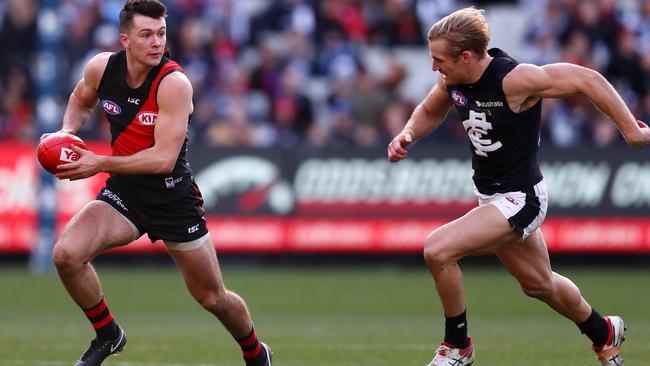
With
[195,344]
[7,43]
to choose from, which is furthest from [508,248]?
[7,43]

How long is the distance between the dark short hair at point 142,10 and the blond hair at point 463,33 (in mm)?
1766

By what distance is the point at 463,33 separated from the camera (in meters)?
7.91

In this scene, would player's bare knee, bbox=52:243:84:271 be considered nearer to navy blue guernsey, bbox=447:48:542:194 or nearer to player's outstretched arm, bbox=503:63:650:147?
navy blue guernsey, bbox=447:48:542:194

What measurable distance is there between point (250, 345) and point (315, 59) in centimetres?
1184

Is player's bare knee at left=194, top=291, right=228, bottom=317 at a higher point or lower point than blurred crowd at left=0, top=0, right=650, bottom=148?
higher

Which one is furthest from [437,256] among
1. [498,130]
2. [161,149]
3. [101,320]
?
[101,320]

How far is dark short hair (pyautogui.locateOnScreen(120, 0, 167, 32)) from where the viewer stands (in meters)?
7.96

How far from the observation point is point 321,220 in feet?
57.7

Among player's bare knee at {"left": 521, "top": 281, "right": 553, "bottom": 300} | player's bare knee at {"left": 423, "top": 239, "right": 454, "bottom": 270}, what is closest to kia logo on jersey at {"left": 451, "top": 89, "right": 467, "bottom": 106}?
player's bare knee at {"left": 423, "top": 239, "right": 454, "bottom": 270}

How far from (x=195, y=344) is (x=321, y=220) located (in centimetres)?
716

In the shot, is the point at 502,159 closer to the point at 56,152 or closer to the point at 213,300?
the point at 213,300

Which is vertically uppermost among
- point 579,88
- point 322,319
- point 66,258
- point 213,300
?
point 579,88

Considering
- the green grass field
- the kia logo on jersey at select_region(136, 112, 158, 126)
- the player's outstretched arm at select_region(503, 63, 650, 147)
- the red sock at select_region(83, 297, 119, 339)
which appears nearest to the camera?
the player's outstretched arm at select_region(503, 63, 650, 147)

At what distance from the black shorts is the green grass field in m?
1.45
